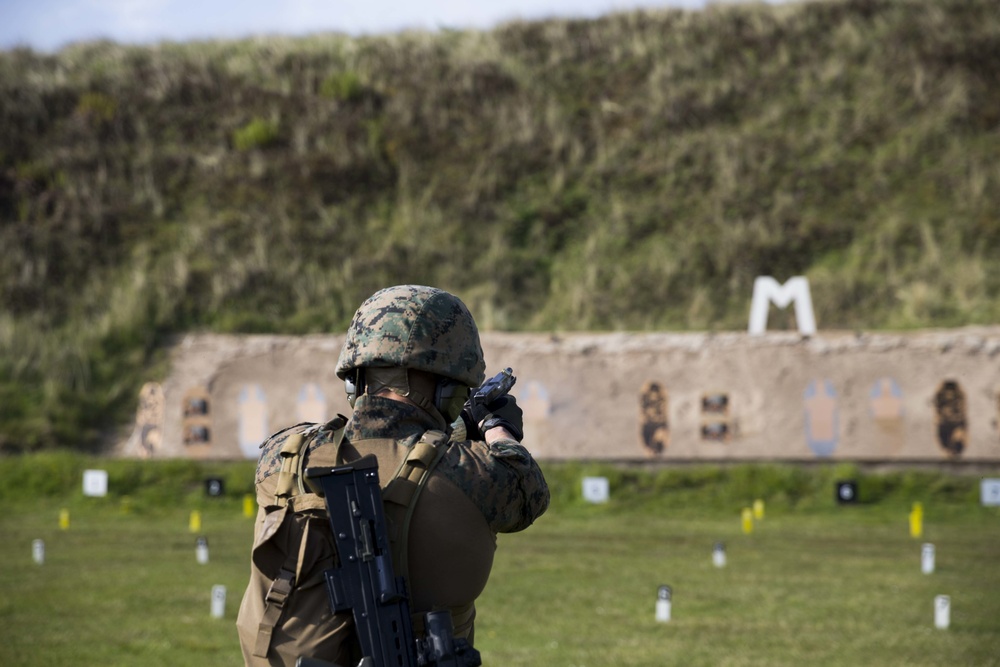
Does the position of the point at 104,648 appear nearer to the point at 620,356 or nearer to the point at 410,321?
the point at 410,321

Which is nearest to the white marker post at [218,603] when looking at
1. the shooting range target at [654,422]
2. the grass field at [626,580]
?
the grass field at [626,580]

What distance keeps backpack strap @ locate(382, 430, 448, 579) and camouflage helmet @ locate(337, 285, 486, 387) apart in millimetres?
253

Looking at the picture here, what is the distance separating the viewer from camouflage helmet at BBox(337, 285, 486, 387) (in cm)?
313

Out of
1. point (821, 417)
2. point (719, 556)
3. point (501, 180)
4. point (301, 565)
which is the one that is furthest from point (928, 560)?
point (501, 180)

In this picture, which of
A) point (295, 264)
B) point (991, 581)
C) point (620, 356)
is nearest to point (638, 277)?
point (620, 356)

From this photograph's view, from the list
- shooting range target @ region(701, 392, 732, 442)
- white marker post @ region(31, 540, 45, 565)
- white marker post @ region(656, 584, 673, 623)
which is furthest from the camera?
shooting range target @ region(701, 392, 732, 442)

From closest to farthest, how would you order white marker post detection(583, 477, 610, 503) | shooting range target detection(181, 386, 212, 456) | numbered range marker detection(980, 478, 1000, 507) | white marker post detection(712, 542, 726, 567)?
white marker post detection(712, 542, 726, 567) → numbered range marker detection(980, 478, 1000, 507) → white marker post detection(583, 477, 610, 503) → shooting range target detection(181, 386, 212, 456)

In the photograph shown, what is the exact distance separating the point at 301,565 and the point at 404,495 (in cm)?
29

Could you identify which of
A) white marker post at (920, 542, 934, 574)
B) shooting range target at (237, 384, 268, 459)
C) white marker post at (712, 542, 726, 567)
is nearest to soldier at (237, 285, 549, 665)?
white marker post at (712, 542, 726, 567)

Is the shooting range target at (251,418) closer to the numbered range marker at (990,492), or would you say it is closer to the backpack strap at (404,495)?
the numbered range marker at (990,492)

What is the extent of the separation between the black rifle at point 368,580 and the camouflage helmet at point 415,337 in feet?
1.19

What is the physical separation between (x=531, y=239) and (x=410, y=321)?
72.2 ft

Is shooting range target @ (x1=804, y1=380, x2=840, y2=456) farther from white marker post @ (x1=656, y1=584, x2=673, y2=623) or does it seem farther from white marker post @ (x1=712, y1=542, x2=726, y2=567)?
white marker post @ (x1=656, y1=584, x2=673, y2=623)

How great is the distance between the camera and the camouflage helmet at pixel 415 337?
313 centimetres
